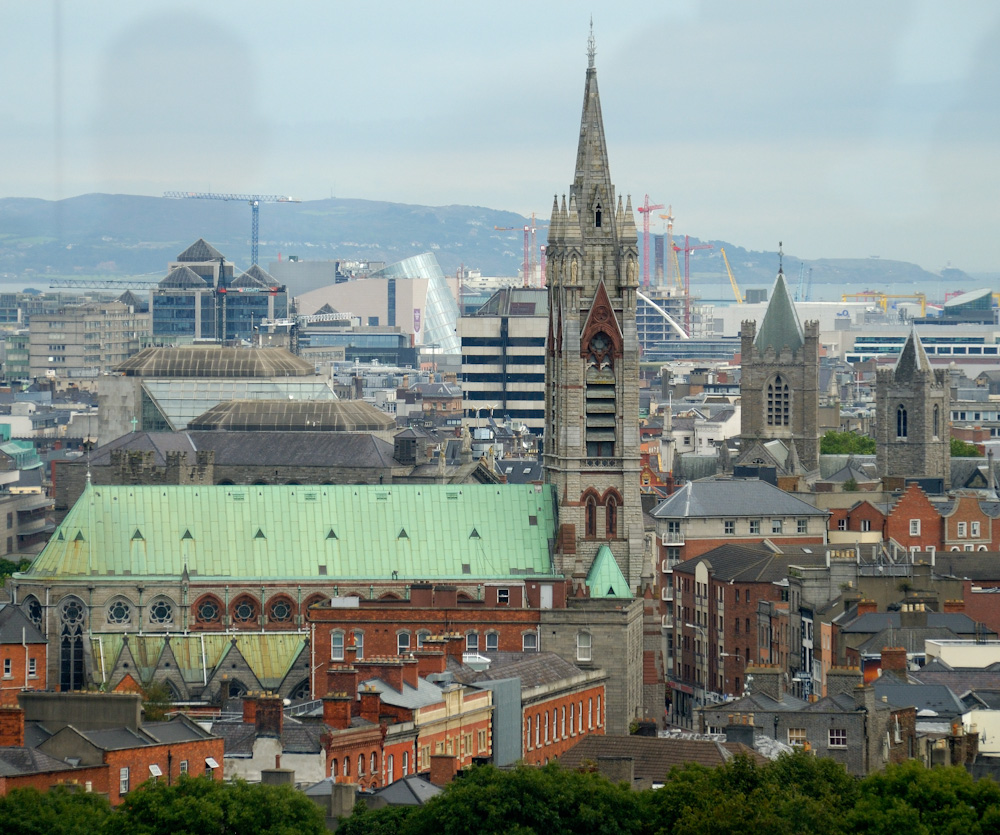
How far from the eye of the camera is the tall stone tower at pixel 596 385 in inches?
5915

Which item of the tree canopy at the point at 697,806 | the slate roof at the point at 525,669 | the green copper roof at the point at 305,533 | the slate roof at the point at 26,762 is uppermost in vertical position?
the green copper roof at the point at 305,533

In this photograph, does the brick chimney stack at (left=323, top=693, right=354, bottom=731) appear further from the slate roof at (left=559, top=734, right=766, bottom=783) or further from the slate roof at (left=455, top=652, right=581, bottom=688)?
the slate roof at (left=455, top=652, right=581, bottom=688)

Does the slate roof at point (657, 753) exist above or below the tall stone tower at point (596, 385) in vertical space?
below

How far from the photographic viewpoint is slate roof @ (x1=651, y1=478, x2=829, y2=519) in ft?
639

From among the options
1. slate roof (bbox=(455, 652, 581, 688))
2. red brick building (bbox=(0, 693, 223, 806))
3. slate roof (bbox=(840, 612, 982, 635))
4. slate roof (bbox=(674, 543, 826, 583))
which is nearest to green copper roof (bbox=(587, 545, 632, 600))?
slate roof (bbox=(455, 652, 581, 688))

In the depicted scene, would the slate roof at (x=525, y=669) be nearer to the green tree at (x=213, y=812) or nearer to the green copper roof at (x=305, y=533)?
the green copper roof at (x=305, y=533)

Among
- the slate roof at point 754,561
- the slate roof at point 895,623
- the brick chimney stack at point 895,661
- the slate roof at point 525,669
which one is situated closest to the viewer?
the brick chimney stack at point 895,661

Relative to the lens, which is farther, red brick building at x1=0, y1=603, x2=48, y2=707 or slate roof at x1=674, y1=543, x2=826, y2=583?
slate roof at x1=674, y1=543, x2=826, y2=583

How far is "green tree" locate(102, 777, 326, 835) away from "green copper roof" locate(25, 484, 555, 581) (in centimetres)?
5370

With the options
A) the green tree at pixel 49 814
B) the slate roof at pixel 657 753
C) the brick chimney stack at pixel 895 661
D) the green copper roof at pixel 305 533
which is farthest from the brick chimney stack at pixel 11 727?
the green copper roof at pixel 305 533

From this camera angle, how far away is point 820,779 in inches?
4035

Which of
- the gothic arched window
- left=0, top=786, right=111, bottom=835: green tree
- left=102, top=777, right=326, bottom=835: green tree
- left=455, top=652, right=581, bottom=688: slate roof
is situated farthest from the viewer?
the gothic arched window

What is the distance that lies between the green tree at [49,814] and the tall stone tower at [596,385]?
57.2 meters

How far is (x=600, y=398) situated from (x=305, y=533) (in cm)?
1569
